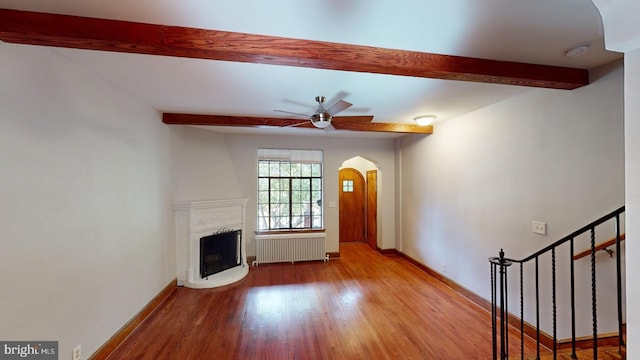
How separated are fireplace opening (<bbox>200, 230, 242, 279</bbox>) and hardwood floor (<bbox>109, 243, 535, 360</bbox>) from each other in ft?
1.51

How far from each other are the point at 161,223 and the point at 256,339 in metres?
2.05

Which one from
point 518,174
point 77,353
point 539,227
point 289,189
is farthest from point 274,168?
→ point 539,227

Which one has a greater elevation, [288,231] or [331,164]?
[331,164]

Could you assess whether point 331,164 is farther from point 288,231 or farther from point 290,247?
point 290,247

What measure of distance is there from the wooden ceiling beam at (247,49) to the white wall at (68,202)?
A: 0.35 m

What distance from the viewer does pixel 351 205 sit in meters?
7.05

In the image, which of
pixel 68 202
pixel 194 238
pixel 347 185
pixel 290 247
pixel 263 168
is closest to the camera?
pixel 68 202

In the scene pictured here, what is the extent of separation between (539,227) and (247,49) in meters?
3.19

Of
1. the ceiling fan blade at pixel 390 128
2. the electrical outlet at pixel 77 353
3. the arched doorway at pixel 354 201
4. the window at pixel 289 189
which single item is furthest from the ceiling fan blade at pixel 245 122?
the arched doorway at pixel 354 201

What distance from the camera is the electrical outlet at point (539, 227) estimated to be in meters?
2.66

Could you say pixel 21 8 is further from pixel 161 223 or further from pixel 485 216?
pixel 485 216

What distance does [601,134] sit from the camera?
220 cm

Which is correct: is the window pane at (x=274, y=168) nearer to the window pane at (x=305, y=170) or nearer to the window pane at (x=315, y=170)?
the window pane at (x=305, y=170)

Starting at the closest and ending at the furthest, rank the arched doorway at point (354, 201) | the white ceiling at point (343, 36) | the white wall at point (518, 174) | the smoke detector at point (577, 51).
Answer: the white ceiling at point (343, 36) → the smoke detector at point (577, 51) → the white wall at point (518, 174) → the arched doorway at point (354, 201)
